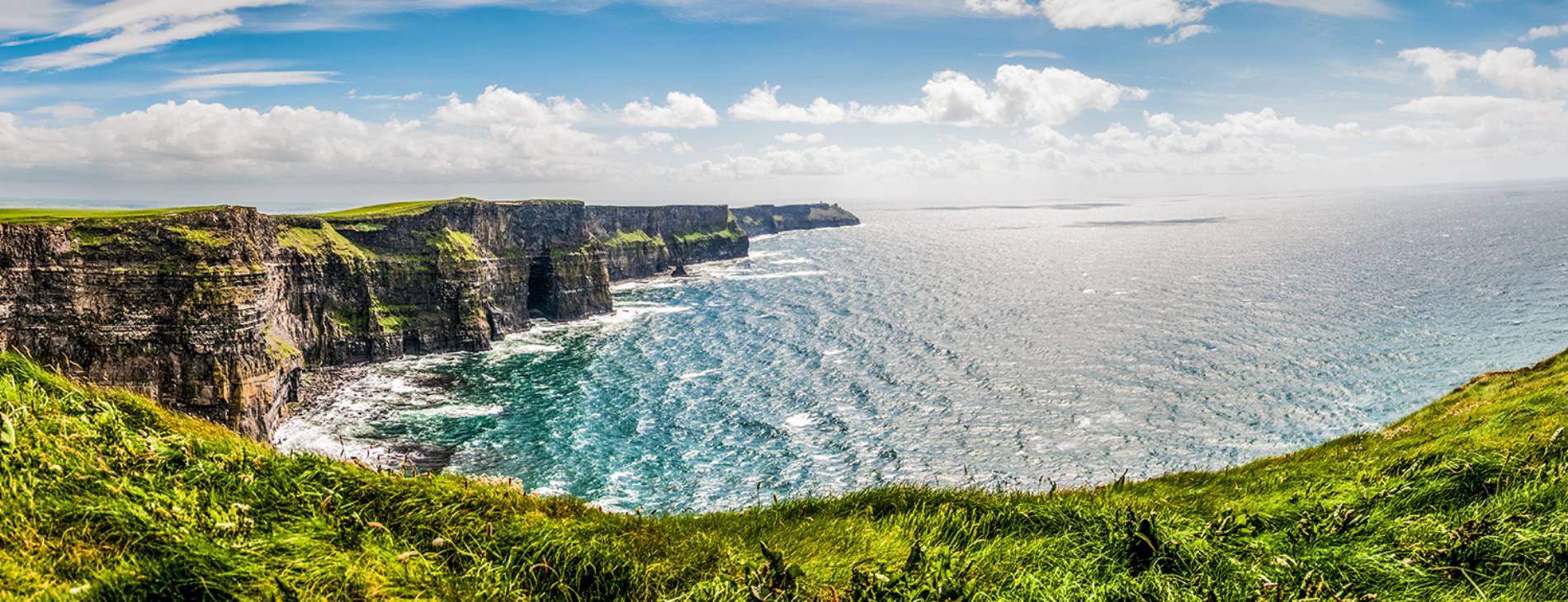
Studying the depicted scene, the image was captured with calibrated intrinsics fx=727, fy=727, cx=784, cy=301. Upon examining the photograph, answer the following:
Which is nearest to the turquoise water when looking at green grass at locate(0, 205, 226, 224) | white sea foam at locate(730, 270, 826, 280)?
green grass at locate(0, 205, 226, 224)

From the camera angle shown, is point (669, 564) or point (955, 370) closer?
point (669, 564)

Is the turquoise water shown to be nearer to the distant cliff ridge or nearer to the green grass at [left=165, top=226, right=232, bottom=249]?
the distant cliff ridge

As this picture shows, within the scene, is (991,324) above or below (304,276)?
below

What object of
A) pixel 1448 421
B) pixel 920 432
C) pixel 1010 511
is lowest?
pixel 920 432

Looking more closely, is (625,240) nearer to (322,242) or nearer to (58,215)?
(322,242)

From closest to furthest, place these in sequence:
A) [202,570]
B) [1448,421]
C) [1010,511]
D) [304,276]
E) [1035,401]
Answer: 1. [202,570]
2. [1010,511]
3. [1448,421]
4. [1035,401]
5. [304,276]

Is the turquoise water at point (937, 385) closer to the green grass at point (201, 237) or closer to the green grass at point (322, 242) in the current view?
the green grass at point (322, 242)

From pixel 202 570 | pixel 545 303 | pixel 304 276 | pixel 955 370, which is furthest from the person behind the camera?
pixel 545 303

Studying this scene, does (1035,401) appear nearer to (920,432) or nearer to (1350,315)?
(920,432)

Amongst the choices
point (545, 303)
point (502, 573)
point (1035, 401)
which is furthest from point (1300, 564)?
point (545, 303)
